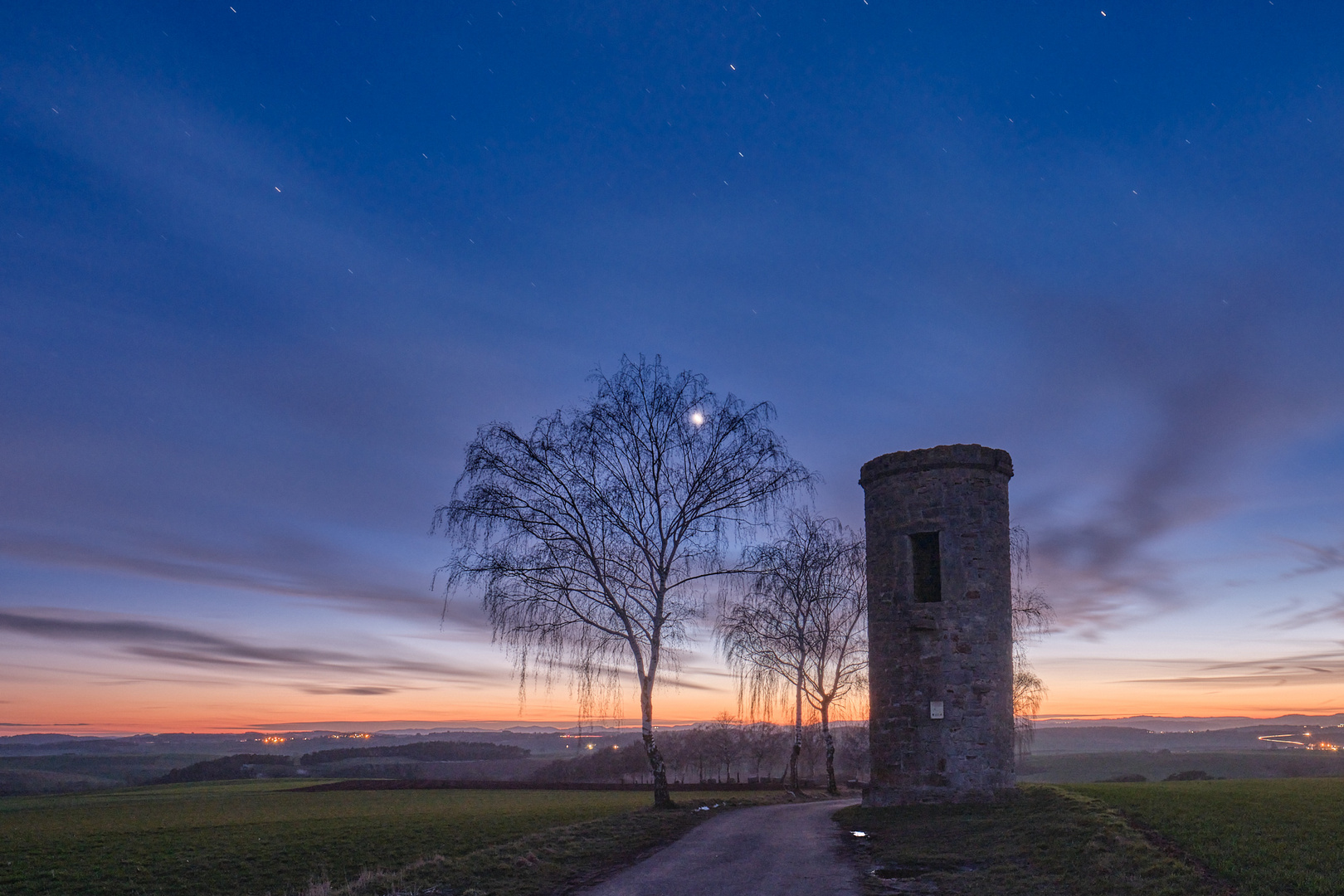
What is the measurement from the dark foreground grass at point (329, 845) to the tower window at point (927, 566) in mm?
7717

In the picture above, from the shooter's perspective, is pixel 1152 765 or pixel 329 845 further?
pixel 1152 765

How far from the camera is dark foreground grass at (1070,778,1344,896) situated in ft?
30.3

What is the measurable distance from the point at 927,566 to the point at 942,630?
1.72m

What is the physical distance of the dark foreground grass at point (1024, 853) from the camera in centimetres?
998

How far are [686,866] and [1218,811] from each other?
9150 mm

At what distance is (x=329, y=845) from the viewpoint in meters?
19.4

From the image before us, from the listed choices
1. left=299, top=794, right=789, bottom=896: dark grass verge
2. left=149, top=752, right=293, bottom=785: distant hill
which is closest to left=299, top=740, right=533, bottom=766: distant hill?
left=149, top=752, right=293, bottom=785: distant hill

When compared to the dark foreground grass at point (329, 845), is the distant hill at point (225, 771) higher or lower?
lower

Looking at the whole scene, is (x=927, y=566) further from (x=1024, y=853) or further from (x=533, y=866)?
(x=533, y=866)

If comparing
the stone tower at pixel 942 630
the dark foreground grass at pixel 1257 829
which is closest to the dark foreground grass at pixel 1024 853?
the dark foreground grass at pixel 1257 829

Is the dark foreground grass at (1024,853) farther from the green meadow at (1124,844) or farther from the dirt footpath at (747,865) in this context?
the dirt footpath at (747,865)

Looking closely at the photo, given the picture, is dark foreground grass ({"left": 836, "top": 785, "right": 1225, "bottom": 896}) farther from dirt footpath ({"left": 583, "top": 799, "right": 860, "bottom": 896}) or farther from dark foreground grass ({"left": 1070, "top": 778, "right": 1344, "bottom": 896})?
dirt footpath ({"left": 583, "top": 799, "right": 860, "bottom": 896})

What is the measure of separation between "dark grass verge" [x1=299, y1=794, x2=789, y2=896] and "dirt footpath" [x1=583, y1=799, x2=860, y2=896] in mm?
563

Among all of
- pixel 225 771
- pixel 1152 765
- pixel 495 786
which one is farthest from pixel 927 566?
pixel 1152 765
